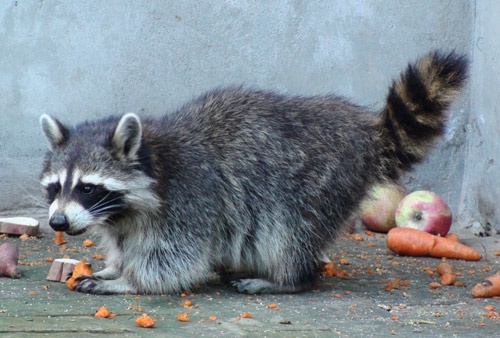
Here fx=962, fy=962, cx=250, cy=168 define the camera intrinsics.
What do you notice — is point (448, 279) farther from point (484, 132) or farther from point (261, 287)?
point (484, 132)

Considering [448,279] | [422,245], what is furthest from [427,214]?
[448,279]

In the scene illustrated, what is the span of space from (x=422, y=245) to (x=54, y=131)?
8.49ft

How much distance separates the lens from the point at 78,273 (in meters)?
5.10

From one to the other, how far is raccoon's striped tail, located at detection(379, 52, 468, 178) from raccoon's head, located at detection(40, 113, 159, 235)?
138cm

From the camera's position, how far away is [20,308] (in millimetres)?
4430

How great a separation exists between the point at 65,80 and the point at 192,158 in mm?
2037

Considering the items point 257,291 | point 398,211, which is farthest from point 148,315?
point 398,211

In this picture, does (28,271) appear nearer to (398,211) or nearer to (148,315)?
(148,315)

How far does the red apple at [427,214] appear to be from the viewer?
6.64 metres

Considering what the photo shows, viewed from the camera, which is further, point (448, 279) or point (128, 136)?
point (448, 279)

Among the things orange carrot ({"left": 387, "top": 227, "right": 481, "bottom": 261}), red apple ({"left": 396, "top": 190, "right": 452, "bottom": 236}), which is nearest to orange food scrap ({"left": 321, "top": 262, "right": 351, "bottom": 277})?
orange carrot ({"left": 387, "top": 227, "right": 481, "bottom": 261})

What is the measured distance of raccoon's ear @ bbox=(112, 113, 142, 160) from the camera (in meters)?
4.95

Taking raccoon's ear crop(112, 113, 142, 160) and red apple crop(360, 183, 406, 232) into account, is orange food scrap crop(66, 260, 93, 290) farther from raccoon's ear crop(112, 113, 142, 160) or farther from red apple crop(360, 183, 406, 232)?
red apple crop(360, 183, 406, 232)

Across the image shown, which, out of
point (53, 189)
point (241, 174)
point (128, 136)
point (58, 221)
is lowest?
point (58, 221)
